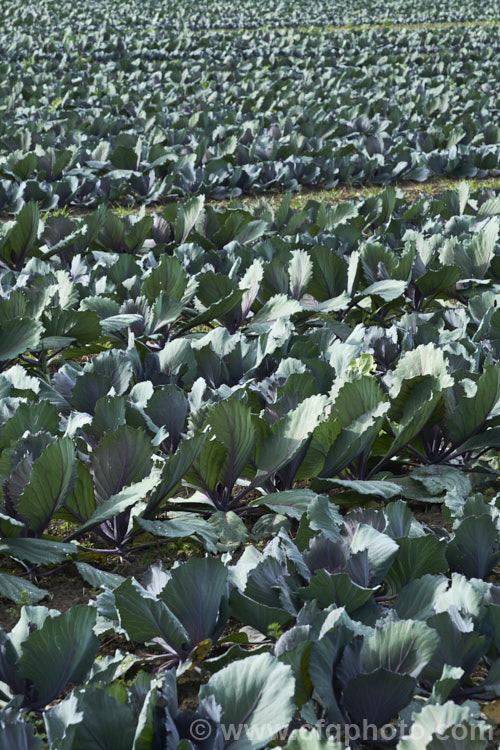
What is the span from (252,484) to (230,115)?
6.54m

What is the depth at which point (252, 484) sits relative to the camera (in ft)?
6.41

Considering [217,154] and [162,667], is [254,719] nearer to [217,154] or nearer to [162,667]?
[162,667]

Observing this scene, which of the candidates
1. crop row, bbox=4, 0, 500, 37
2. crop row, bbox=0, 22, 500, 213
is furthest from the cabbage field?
crop row, bbox=4, 0, 500, 37

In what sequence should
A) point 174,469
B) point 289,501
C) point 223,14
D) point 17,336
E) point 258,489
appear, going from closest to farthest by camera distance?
point 174,469, point 289,501, point 258,489, point 17,336, point 223,14

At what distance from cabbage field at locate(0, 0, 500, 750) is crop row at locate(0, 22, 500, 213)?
1.44m

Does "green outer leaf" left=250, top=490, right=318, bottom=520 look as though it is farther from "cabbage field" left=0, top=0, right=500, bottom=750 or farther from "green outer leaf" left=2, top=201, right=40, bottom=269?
"green outer leaf" left=2, top=201, right=40, bottom=269

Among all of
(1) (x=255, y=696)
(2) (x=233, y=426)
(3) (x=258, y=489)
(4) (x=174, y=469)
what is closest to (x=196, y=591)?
(1) (x=255, y=696)

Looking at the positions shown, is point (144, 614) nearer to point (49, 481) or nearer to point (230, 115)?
point (49, 481)

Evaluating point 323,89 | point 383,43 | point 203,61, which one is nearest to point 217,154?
point 323,89

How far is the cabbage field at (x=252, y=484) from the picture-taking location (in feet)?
4.12

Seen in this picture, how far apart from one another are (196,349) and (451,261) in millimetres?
1372

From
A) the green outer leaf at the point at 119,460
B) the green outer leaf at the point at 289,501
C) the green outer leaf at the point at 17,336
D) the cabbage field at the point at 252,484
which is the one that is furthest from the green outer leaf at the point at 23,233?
the green outer leaf at the point at 289,501

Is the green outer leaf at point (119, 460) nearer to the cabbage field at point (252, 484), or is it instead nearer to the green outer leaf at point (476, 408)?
the cabbage field at point (252, 484)

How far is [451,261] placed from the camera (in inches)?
128
